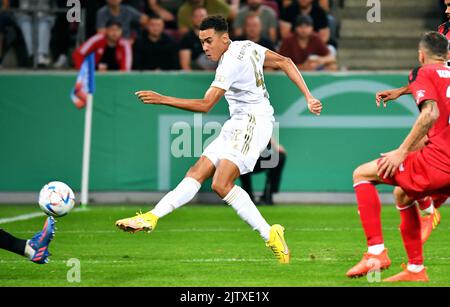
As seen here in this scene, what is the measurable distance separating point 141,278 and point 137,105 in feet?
26.3

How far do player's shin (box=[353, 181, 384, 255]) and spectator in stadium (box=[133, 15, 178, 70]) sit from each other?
9749 millimetres

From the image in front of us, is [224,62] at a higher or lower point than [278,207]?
higher

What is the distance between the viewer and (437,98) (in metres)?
8.07

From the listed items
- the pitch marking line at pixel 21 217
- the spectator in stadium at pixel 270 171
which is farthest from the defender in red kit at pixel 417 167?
the spectator in stadium at pixel 270 171

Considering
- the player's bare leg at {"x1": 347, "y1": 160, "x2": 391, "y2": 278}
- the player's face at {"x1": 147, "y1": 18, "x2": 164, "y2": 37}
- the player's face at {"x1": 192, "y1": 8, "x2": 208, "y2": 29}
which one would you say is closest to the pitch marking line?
the player's face at {"x1": 147, "y1": 18, "x2": 164, "y2": 37}

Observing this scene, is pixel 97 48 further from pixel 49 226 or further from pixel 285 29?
pixel 49 226

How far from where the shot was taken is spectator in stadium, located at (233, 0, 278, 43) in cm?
1847

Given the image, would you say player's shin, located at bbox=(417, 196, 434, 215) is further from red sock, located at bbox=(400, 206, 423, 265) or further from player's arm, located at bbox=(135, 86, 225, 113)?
player's arm, located at bbox=(135, 86, 225, 113)

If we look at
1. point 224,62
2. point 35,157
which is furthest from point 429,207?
point 35,157

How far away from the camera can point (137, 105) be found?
1653 cm

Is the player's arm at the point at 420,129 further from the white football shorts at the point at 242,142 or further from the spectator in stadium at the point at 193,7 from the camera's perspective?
the spectator in stadium at the point at 193,7

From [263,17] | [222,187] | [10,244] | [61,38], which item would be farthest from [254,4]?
[10,244]

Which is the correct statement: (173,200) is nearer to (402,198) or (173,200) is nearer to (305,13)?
(402,198)
